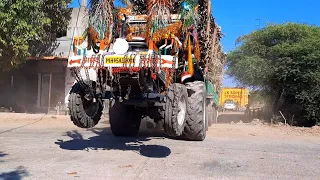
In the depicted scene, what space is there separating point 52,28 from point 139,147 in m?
13.7

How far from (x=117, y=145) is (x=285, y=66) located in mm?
11476

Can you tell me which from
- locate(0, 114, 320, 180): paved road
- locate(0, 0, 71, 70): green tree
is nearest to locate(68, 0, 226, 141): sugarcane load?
locate(0, 114, 320, 180): paved road

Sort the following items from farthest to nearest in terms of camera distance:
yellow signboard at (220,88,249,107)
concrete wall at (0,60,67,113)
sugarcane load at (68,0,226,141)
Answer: yellow signboard at (220,88,249,107)
concrete wall at (0,60,67,113)
sugarcane load at (68,0,226,141)

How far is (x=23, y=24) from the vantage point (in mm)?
16750

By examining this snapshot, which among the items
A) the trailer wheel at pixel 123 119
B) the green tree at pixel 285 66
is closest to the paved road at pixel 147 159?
the trailer wheel at pixel 123 119

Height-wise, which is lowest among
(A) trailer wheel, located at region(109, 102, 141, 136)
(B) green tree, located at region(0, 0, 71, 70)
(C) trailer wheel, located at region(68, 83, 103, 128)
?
(A) trailer wheel, located at region(109, 102, 141, 136)

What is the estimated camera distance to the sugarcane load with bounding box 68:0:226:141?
22.6ft

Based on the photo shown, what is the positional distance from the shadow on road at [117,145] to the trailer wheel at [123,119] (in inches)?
10.0

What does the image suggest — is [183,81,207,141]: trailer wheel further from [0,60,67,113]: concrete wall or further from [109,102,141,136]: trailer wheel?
[0,60,67,113]: concrete wall

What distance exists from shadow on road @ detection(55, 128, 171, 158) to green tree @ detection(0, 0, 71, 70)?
7593mm

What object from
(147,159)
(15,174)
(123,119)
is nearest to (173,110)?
(147,159)

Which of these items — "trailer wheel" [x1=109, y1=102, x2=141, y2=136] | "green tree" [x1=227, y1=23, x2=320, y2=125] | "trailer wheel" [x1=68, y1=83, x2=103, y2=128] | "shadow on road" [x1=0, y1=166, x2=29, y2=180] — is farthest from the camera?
"green tree" [x1=227, y1=23, x2=320, y2=125]

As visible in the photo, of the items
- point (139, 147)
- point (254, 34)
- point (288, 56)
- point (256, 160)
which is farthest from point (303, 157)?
point (254, 34)

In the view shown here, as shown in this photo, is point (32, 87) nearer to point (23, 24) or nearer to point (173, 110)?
point (23, 24)
